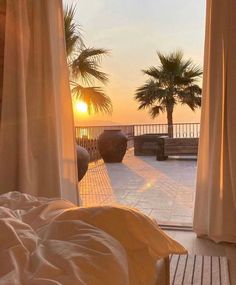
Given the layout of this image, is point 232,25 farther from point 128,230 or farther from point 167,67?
point 167,67

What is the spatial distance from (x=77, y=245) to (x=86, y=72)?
3.19 m

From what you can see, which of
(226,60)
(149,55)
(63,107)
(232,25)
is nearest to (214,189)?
(226,60)

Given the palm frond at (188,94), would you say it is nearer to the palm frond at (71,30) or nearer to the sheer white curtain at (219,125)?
the palm frond at (71,30)

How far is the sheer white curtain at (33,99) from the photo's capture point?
2.51m

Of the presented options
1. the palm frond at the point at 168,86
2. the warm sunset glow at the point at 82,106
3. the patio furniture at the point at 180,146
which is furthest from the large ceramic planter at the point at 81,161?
the patio furniture at the point at 180,146

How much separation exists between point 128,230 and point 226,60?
164 centimetres

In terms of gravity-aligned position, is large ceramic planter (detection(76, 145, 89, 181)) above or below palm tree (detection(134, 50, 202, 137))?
below

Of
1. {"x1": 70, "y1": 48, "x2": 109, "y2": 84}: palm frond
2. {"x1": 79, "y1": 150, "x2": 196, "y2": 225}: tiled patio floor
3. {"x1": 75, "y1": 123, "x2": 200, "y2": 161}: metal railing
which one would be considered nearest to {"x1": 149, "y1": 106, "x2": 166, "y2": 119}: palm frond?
{"x1": 75, "y1": 123, "x2": 200, "y2": 161}: metal railing

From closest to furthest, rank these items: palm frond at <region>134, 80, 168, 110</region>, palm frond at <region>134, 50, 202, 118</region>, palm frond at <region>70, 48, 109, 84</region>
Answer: palm frond at <region>70, 48, 109, 84</region> < palm frond at <region>134, 50, 202, 118</region> < palm frond at <region>134, 80, 168, 110</region>

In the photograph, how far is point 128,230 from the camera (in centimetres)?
103

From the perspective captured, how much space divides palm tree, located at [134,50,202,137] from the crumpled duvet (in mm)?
3418

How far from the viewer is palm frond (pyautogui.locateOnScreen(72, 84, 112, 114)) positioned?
12.9 ft

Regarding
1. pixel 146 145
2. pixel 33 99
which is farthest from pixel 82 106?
pixel 146 145

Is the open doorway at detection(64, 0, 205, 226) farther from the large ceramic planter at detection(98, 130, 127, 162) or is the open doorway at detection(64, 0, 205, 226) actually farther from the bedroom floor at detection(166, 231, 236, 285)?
the large ceramic planter at detection(98, 130, 127, 162)
